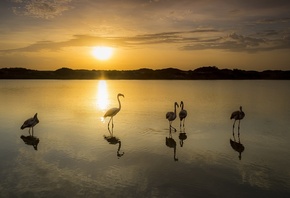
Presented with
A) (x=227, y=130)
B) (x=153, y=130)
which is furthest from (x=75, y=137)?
(x=227, y=130)

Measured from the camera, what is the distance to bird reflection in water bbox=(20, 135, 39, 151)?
49.7 feet

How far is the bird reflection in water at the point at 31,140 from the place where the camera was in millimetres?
A: 15145

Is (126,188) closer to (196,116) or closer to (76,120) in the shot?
(76,120)

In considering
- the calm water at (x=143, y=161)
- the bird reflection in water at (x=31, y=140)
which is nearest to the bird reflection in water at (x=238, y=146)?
the calm water at (x=143, y=161)

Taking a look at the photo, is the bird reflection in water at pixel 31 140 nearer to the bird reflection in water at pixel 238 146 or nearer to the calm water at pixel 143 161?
the calm water at pixel 143 161

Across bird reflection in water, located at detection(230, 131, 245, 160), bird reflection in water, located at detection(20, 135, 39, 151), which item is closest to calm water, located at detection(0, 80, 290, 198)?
bird reflection in water, located at detection(230, 131, 245, 160)

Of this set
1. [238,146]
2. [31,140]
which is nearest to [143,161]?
[238,146]

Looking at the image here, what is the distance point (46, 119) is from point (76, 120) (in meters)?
2.63

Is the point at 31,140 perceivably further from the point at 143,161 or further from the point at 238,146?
the point at 238,146

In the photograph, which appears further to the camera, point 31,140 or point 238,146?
point 31,140

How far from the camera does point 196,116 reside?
2473 centimetres

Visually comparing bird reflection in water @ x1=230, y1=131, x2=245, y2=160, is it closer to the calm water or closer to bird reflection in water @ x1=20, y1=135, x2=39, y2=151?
the calm water

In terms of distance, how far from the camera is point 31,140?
52.5ft

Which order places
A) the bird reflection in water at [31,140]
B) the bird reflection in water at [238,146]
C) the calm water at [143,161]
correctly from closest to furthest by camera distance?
the calm water at [143,161]
the bird reflection in water at [238,146]
the bird reflection in water at [31,140]
